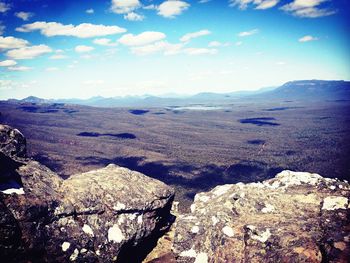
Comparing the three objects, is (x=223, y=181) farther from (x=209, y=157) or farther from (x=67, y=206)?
(x=67, y=206)

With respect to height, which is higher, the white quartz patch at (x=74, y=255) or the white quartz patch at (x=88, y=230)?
the white quartz patch at (x=88, y=230)

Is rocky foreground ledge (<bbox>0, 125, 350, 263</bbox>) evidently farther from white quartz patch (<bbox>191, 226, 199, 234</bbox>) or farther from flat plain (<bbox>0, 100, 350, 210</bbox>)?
flat plain (<bbox>0, 100, 350, 210</bbox>)

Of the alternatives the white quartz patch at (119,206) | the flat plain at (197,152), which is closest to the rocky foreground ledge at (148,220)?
the white quartz patch at (119,206)

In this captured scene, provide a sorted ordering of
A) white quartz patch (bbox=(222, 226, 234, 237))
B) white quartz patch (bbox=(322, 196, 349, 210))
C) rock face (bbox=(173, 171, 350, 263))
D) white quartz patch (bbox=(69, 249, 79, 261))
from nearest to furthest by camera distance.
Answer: rock face (bbox=(173, 171, 350, 263))
white quartz patch (bbox=(69, 249, 79, 261))
white quartz patch (bbox=(222, 226, 234, 237))
white quartz patch (bbox=(322, 196, 349, 210))

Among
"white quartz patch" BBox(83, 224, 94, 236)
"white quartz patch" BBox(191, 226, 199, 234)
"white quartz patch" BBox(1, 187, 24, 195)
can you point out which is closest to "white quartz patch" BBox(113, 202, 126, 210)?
"white quartz patch" BBox(83, 224, 94, 236)

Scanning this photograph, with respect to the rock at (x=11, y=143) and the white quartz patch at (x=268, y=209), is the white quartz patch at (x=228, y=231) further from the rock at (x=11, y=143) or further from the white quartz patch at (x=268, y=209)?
the rock at (x=11, y=143)
